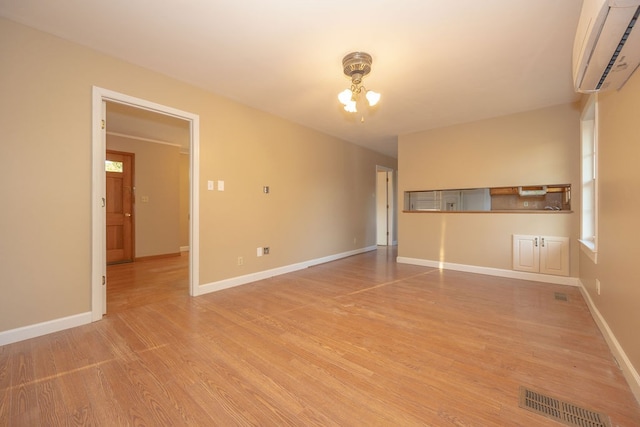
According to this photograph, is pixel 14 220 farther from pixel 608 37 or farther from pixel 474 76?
pixel 474 76

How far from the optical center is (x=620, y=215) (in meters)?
1.79

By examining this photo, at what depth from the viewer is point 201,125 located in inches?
126

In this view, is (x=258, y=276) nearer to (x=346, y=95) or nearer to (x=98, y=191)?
(x=98, y=191)

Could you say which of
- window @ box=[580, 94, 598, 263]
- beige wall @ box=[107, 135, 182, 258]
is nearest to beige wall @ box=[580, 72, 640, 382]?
window @ box=[580, 94, 598, 263]

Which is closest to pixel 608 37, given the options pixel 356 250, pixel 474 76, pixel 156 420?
pixel 474 76

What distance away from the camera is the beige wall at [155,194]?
5.42 m

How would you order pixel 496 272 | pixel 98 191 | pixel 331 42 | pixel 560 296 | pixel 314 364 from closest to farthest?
pixel 314 364, pixel 331 42, pixel 98 191, pixel 560 296, pixel 496 272

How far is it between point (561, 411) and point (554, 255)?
311 cm

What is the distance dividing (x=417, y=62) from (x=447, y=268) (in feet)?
11.2

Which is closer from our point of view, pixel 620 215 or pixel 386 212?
pixel 620 215

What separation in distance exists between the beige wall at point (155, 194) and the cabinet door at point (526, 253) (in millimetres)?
6579

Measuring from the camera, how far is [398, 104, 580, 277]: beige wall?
143 inches

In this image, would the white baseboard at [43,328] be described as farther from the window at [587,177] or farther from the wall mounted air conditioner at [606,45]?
the window at [587,177]

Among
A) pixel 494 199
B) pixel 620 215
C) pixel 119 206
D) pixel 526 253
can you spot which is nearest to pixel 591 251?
pixel 620 215
